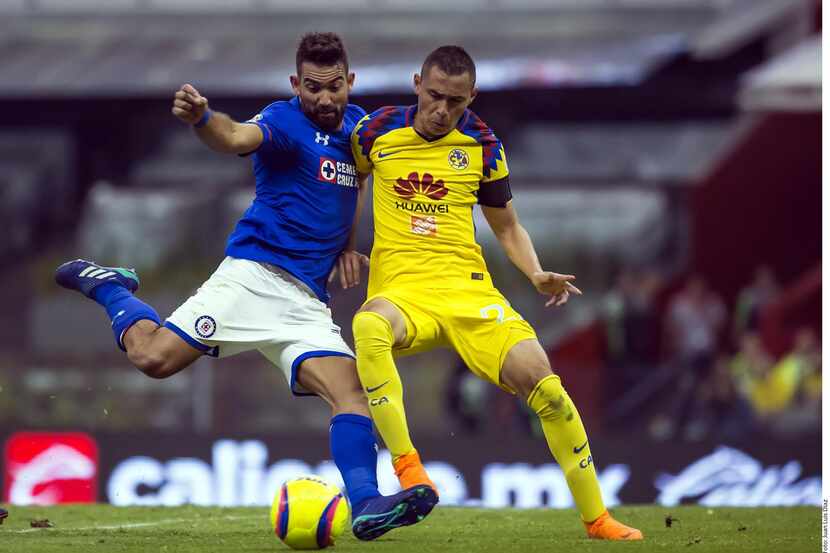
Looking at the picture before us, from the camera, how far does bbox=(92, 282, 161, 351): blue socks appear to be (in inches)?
285

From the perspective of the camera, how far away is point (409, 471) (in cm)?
653

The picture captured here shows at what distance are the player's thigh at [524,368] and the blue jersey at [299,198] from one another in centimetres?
101

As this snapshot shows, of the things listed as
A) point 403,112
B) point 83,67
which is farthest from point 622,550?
point 83,67

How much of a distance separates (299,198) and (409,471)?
1.35m

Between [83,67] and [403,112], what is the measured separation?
51.3ft

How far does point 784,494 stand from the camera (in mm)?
12438

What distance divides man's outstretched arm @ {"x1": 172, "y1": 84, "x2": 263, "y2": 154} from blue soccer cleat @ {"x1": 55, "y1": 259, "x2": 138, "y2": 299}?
1.23m

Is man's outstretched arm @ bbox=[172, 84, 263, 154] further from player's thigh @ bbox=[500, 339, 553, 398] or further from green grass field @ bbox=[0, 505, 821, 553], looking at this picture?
green grass field @ bbox=[0, 505, 821, 553]

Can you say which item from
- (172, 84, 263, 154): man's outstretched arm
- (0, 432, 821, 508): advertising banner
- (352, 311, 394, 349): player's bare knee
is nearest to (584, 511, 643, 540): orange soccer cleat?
(352, 311, 394, 349): player's bare knee

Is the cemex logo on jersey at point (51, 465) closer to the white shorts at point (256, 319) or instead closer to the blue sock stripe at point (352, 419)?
the white shorts at point (256, 319)

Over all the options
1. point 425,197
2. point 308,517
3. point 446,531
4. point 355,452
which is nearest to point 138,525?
point 446,531

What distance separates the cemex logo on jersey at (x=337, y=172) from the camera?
7008 millimetres

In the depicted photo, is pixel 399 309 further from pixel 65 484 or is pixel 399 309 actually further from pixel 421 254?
pixel 65 484

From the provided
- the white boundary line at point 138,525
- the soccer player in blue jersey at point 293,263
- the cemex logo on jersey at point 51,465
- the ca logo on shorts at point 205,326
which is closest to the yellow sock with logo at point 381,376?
the soccer player in blue jersey at point 293,263
